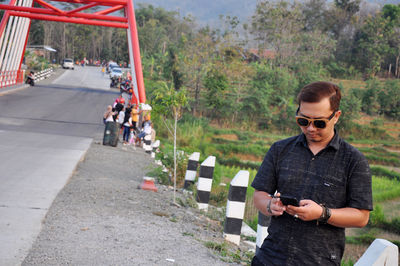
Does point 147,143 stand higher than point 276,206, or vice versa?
point 276,206

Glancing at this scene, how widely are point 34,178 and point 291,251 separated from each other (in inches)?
216

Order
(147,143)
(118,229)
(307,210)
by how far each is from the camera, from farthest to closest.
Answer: (147,143)
(118,229)
(307,210)

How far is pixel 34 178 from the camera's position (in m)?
7.07

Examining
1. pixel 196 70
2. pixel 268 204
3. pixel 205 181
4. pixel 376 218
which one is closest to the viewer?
pixel 268 204

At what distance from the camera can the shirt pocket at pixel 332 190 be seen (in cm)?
229

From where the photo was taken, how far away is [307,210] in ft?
7.04

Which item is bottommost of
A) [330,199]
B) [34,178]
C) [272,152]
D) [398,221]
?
[398,221]

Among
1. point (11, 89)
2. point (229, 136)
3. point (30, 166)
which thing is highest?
point (30, 166)

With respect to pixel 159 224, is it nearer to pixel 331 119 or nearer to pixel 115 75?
pixel 331 119

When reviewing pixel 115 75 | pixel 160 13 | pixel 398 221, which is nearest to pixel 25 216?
pixel 398 221

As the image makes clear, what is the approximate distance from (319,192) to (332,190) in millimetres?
59

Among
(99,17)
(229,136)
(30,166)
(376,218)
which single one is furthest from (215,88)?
(30,166)

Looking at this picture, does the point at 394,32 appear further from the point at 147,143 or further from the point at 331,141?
the point at 331,141

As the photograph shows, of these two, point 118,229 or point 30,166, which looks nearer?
point 118,229
